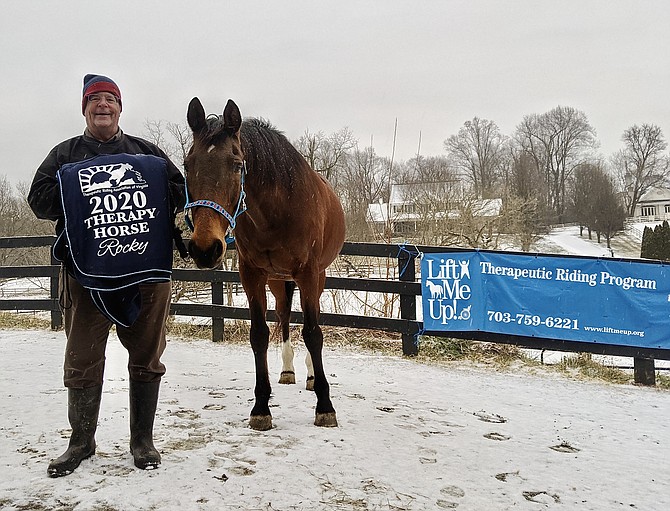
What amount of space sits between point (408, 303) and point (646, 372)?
2554mm

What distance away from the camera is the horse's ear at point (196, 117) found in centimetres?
259

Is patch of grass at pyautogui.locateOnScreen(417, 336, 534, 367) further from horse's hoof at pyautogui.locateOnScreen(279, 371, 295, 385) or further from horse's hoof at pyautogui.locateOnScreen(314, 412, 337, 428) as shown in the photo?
horse's hoof at pyautogui.locateOnScreen(314, 412, 337, 428)

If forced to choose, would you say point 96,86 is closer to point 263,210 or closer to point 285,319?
point 263,210

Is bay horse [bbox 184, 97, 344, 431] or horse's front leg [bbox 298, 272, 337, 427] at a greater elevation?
bay horse [bbox 184, 97, 344, 431]

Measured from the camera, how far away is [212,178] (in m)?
2.46

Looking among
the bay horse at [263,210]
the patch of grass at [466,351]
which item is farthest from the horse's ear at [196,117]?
the patch of grass at [466,351]

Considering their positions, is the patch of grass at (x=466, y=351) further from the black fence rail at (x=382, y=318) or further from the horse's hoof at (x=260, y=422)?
the horse's hoof at (x=260, y=422)

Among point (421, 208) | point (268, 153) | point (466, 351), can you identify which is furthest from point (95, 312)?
point (421, 208)

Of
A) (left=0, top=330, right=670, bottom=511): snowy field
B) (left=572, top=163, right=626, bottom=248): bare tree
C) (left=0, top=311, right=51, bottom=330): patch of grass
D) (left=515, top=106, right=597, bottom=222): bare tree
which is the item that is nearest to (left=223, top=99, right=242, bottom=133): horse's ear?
(left=0, top=330, right=670, bottom=511): snowy field

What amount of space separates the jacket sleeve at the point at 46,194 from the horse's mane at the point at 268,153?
874mm

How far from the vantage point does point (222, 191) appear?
2473 mm

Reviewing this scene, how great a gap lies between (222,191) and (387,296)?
5188mm

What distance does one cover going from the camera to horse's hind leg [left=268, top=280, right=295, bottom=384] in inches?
171

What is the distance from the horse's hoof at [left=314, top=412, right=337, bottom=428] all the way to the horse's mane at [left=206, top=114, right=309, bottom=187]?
1559 mm
